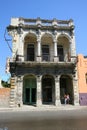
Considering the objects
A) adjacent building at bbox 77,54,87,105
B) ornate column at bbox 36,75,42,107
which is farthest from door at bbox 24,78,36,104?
adjacent building at bbox 77,54,87,105

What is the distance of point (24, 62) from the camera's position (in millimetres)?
28797

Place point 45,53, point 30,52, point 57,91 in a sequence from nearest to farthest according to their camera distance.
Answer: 1. point 57,91
2. point 30,52
3. point 45,53

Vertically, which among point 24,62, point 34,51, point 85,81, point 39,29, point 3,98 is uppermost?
point 39,29

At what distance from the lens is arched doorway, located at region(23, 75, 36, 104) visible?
99.2ft

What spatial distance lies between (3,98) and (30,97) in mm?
3508

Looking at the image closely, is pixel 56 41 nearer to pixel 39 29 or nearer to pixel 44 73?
pixel 39 29

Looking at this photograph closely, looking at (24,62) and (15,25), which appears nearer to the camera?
(24,62)

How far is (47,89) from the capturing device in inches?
1235

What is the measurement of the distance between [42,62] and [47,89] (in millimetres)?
4160

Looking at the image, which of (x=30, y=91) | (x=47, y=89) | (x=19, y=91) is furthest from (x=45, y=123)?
(x=47, y=89)

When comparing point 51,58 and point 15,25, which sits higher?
point 15,25

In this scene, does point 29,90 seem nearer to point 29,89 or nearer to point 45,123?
point 29,89

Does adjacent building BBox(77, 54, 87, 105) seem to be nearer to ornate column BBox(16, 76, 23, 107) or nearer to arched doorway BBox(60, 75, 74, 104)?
arched doorway BBox(60, 75, 74, 104)

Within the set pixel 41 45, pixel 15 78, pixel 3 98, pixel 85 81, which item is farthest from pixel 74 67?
pixel 3 98
